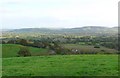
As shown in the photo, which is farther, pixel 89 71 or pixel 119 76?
pixel 89 71

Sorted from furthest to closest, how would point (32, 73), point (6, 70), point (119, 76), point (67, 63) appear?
point (67, 63), point (6, 70), point (32, 73), point (119, 76)

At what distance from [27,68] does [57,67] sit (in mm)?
Result: 1768

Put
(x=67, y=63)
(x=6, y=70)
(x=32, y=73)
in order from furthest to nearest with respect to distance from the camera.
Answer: (x=67, y=63), (x=6, y=70), (x=32, y=73)

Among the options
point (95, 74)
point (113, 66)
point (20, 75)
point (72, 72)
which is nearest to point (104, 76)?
point (95, 74)

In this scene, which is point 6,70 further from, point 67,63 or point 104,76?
point 104,76

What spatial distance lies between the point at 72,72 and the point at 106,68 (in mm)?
2340

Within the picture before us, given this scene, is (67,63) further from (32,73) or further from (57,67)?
(32,73)

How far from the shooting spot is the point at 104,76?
12.8m

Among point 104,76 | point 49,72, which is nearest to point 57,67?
point 49,72

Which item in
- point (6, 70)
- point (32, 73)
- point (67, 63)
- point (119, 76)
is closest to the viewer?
point (119, 76)

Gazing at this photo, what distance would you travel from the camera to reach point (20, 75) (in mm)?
13273

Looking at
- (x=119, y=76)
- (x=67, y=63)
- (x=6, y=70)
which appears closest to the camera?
(x=119, y=76)

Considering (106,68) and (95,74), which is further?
(106,68)

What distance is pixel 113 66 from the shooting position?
15.4m
